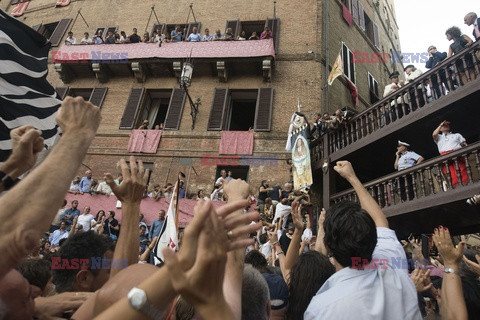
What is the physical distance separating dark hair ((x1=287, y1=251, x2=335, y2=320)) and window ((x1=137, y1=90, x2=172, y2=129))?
14027 mm

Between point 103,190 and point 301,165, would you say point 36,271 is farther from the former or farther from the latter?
point 103,190

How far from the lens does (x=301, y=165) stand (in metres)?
10.9

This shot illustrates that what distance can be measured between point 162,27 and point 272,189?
10982mm

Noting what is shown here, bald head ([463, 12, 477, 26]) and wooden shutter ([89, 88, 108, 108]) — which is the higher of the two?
wooden shutter ([89, 88, 108, 108])

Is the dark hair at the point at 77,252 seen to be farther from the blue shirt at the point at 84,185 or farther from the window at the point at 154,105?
the window at the point at 154,105

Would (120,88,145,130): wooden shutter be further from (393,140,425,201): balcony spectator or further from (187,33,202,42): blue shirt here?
(393,140,425,201): balcony spectator

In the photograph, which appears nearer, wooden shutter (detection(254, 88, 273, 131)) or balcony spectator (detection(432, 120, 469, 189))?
balcony spectator (detection(432, 120, 469, 189))

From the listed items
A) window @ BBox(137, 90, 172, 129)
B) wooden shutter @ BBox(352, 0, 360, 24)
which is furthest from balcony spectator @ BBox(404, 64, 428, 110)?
window @ BBox(137, 90, 172, 129)

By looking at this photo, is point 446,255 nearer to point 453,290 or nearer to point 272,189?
point 453,290

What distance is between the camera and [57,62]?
619 inches

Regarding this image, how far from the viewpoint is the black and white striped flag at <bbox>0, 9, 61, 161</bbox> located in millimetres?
3742

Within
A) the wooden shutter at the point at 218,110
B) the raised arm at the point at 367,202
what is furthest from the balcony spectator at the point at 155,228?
the raised arm at the point at 367,202

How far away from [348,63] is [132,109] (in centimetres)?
1056

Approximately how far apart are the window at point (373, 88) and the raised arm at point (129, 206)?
672 inches
